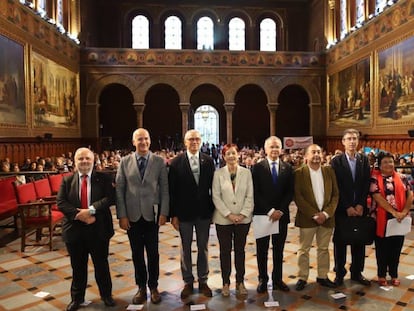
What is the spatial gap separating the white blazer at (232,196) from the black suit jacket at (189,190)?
108mm

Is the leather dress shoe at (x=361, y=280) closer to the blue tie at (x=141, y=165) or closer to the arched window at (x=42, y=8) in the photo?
the blue tie at (x=141, y=165)

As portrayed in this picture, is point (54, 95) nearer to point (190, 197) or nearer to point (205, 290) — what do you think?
point (190, 197)

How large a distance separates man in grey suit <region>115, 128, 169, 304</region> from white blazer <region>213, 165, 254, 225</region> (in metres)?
0.59

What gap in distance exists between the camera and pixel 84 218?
404 centimetres

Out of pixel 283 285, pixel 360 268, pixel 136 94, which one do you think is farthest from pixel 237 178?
pixel 136 94

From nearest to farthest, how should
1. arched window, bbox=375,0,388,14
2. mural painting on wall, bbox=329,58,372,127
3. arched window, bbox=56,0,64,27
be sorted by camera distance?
1. arched window, bbox=375,0,388,14
2. mural painting on wall, bbox=329,58,372,127
3. arched window, bbox=56,0,64,27

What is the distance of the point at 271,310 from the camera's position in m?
4.12

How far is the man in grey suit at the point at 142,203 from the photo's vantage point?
13.8ft

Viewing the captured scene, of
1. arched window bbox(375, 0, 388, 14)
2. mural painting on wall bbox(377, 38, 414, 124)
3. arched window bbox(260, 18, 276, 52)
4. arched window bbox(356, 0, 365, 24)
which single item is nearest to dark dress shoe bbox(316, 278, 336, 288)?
mural painting on wall bbox(377, 38, 414, 124)

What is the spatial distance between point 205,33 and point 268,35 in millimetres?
4359

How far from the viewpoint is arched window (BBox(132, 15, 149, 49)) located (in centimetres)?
2500

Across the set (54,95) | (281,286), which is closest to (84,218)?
(281,286)

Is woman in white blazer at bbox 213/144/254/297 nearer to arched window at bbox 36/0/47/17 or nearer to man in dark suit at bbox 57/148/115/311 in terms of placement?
man in dark suit at bbox 57/148/115/311

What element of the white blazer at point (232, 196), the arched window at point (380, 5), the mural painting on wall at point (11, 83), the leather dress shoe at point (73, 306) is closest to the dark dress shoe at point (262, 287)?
the white blazer at point (232, 196)
